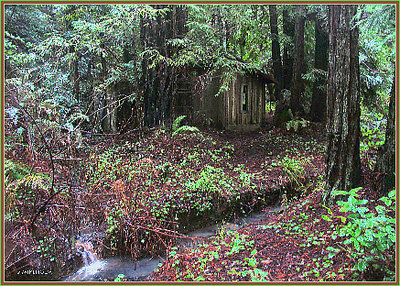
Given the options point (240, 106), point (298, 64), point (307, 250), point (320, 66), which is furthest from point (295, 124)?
point (307, 250)

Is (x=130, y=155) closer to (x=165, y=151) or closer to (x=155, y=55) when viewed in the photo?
(x=165, y=151)

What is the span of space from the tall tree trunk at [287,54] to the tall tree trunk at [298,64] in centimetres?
111

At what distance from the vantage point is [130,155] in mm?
8375

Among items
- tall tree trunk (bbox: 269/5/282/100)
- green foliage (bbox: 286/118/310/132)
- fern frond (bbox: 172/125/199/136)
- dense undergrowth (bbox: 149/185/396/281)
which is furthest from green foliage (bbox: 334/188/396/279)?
tall tree trunk (bbox: 269/5/282/100)

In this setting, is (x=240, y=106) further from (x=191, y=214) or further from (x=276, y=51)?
(x=191, y=214)

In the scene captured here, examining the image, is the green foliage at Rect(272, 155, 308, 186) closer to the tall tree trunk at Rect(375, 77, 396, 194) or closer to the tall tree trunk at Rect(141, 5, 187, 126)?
the tall tree trunk at Rect(375, 77, 396, 194)

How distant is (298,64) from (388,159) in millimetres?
8714

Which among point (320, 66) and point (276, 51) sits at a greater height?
point (276, 51)

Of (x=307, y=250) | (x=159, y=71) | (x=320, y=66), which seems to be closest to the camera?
(x=307, y=250)

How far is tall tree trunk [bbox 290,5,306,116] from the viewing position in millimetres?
11961

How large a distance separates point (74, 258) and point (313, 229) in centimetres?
411

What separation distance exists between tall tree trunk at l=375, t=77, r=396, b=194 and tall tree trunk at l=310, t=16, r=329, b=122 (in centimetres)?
832

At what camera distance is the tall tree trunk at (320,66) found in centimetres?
1242

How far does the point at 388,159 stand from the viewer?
4.37m
